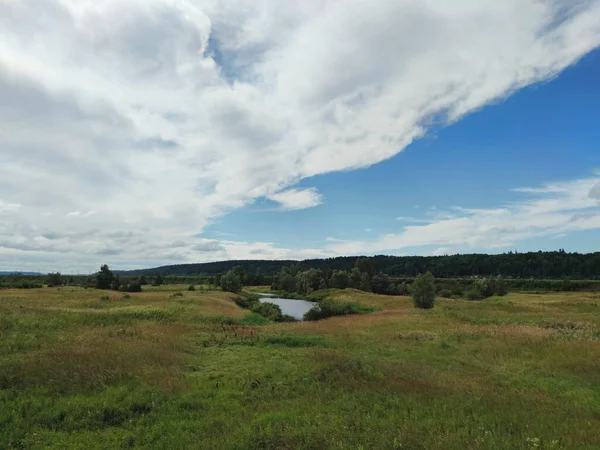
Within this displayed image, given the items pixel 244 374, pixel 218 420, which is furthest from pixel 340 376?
pixel 218 420

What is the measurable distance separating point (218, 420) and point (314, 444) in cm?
305

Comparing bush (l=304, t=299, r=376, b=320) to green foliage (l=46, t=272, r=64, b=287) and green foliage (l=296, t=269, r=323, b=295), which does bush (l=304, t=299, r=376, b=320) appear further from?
green foliage (l=46, t=272, r=64, b=287)

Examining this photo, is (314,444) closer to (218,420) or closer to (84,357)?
(218,420)

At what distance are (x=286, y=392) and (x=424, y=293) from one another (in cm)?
4356

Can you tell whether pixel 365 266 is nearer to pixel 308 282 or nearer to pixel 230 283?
pixel 308 282

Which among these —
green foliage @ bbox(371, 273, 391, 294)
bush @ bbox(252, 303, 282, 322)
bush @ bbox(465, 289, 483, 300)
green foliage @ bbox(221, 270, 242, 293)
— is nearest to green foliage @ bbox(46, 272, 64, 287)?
green foliage @ bbox(221, 270, 242, 293)

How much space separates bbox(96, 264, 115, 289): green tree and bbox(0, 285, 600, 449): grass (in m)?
82.1

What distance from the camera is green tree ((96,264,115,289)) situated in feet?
321

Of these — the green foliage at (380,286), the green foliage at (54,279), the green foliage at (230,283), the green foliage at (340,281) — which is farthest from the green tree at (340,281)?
the green foliage at (54,279)

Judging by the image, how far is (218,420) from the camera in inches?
393

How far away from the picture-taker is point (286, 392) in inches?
489

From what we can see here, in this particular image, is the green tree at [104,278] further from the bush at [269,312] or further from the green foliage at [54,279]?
the bush at [269,312]

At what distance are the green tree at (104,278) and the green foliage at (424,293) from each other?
254 ft

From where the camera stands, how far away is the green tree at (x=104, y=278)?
97875mm
